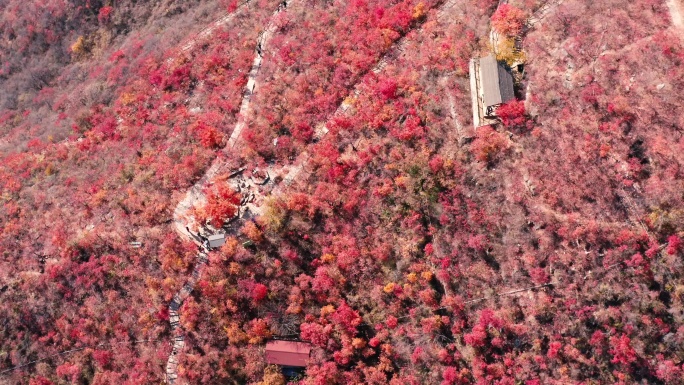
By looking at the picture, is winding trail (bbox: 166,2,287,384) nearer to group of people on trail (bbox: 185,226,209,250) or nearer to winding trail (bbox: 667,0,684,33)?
group of people on trail (bbox: 185,226,209,250)

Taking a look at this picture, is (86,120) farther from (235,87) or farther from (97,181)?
(235,87)

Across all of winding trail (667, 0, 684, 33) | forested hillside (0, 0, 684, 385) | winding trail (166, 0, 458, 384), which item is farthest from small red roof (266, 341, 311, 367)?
winding trail (667, 0, 684, 33)

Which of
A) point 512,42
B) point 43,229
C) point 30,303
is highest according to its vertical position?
point 512,42

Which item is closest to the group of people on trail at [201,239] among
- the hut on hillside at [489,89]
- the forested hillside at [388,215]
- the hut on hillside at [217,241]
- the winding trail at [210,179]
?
the winding trail at [210,179]

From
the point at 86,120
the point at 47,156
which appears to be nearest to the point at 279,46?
the point at 86,120

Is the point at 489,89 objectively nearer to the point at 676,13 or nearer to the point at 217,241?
the point at 676,13

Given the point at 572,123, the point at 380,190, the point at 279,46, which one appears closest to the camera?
the point at 572,123
